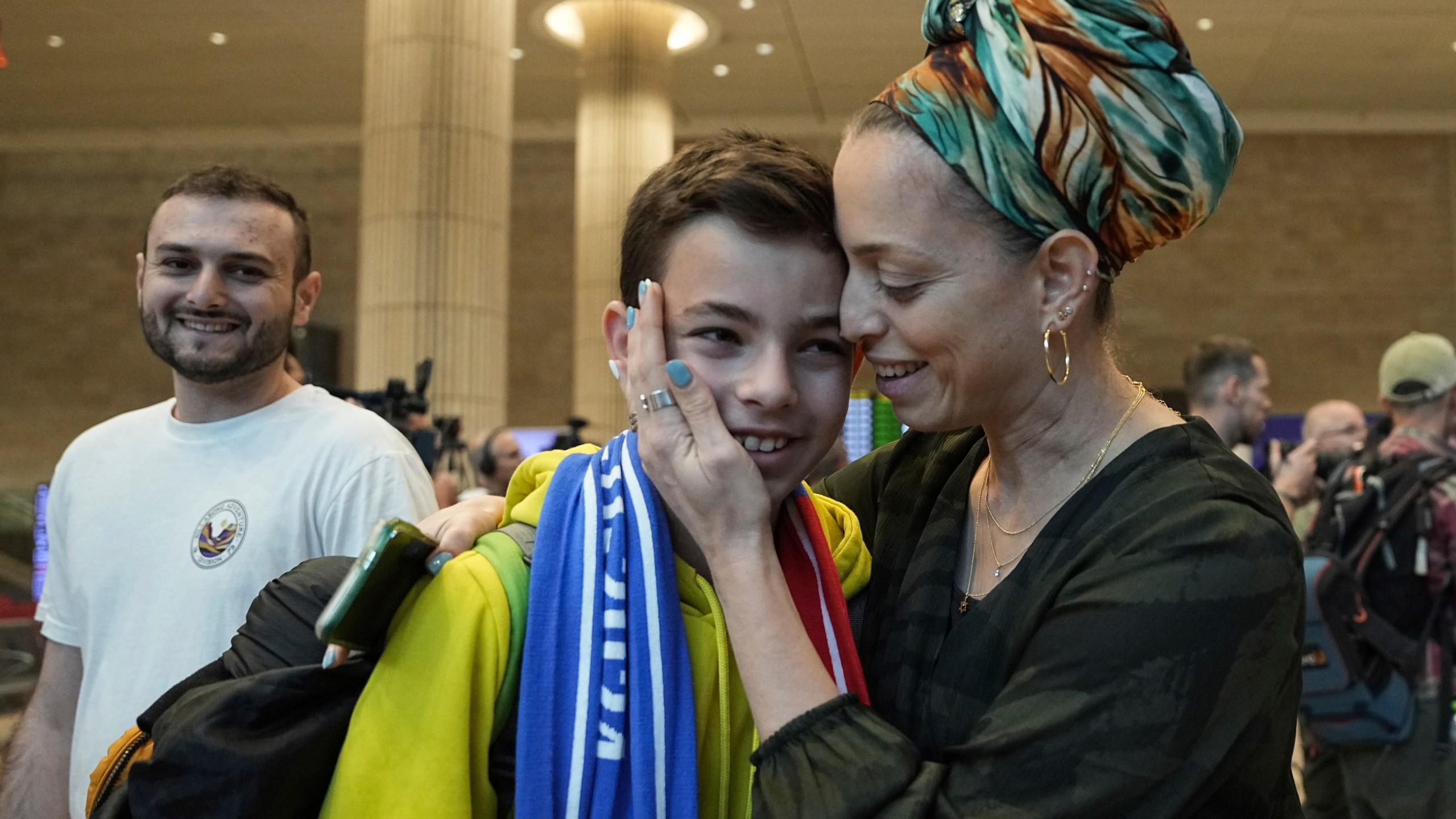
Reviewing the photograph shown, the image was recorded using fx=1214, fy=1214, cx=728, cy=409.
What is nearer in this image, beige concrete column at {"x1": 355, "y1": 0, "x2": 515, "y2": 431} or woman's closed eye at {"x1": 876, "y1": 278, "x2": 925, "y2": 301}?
woman's closed eye at {"x1": 876, "y1": 278, "x2": 925, "y2": 301}

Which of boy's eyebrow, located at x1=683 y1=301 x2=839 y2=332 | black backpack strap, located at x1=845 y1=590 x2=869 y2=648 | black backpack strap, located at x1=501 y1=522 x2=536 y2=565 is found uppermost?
boy's eyebrow, located at x1=683 y1=301 x2=839 y2=332

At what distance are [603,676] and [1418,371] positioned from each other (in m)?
4.20

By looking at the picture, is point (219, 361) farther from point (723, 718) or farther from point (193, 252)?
point (723, 718)

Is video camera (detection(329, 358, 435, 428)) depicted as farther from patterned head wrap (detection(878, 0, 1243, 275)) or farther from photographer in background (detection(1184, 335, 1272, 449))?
patterned head wrap (detection(878, 0, 1243, 275))

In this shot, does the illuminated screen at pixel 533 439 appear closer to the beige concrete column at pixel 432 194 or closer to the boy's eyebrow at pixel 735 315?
the beige concrete column at pixel 432 194

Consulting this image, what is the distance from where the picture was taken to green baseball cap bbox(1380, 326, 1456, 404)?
14.7 feet

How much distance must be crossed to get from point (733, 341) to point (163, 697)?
802mm

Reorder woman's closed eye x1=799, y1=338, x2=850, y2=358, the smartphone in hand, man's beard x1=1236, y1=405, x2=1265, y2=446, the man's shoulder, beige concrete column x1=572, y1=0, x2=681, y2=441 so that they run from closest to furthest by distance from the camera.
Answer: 1. the smartphone in hand
2. woman's closed eye x1=799, y1=338, x2=850, y2=358
3. the man's shoulder
4. man's beard x1=1236, y1=405, x2=1265, y2=446
5. beige concrete column x1=572, y1=0, x2=681, y2=441

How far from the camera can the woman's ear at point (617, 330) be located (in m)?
1.64

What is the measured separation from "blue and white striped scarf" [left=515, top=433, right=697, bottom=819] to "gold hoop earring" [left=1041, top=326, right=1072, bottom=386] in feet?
1.76

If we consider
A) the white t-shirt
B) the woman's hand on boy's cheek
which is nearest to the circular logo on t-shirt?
the white t-shirt

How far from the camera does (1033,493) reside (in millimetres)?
1638

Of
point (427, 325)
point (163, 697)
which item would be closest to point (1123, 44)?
point (163, 697)

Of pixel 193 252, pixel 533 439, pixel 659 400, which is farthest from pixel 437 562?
pixel 533 439
